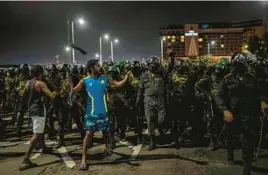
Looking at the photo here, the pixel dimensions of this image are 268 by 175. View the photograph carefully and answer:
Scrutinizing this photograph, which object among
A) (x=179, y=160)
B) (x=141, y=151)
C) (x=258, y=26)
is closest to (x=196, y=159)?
(x=179, y=160)

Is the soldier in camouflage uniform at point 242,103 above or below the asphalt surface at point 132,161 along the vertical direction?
above

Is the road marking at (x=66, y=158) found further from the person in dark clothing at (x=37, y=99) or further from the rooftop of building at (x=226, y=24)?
the rooftop of building at (x=226, y=24)

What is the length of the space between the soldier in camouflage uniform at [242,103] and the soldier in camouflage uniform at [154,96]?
2.30 m

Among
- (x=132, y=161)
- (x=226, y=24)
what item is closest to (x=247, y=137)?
(x=132, y=161)

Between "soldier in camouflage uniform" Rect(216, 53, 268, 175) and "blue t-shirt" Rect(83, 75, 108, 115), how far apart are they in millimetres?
2284

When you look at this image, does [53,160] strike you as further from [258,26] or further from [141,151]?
[258,26]

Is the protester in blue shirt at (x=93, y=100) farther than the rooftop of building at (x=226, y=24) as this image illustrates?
No

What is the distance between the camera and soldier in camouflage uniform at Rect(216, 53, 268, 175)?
6.26 meters

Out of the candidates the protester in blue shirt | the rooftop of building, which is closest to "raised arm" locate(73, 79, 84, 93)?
the protester in blue shirt

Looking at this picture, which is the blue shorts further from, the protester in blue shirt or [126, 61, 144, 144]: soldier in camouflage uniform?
[126, 61, 144, 144]: soldier in camouflage uniform

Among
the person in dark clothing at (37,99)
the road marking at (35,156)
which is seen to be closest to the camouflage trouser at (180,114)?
the person in dark clothing at (37,99)

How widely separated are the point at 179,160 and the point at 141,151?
1.18m

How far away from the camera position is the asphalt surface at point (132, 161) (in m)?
7.02

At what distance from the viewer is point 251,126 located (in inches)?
247
